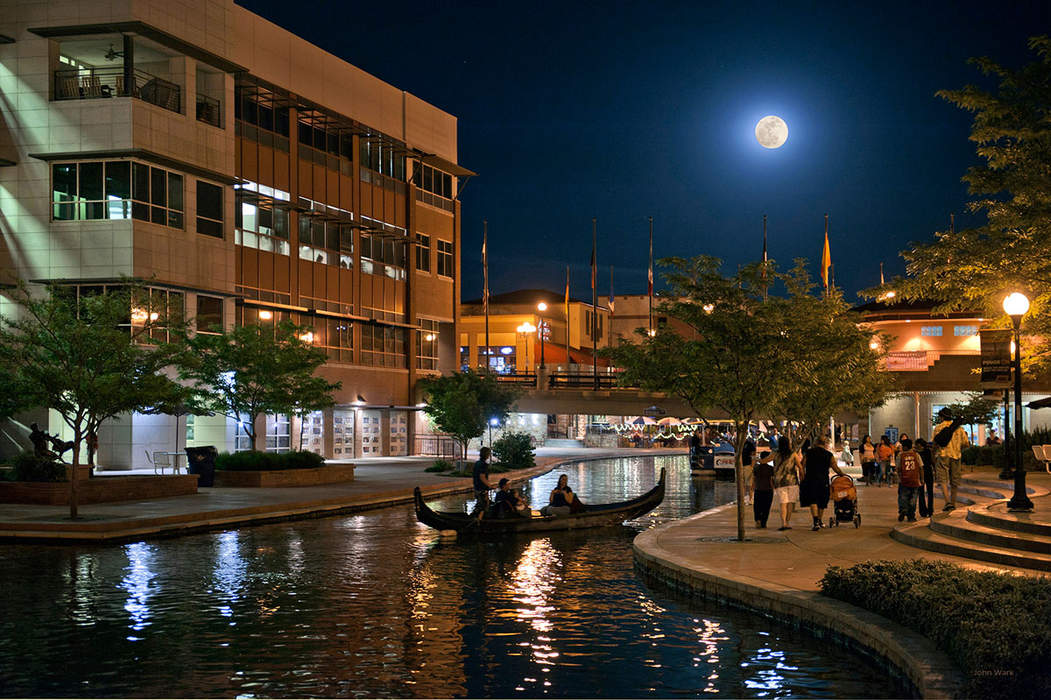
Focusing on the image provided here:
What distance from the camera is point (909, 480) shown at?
2267cm

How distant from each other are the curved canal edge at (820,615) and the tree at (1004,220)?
727 centimetres

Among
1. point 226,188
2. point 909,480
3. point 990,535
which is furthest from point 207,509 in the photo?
point 226,188

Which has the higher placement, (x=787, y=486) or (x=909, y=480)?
(x=909, y=480)

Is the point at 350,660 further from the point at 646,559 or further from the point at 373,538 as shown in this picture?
the point at 373,538

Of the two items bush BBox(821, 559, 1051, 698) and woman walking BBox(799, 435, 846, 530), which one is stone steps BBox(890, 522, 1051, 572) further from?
bush BBox(821, 559, 1051, 698)

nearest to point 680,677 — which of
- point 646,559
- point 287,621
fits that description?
point 287,621

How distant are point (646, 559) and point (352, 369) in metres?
42.4

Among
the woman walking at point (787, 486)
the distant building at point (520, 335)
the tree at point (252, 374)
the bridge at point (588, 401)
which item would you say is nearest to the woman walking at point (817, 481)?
the woman walking at point (787, 486)

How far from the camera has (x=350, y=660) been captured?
12.4 metres

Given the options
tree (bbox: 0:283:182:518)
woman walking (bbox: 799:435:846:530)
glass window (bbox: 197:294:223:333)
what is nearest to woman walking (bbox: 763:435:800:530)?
woman walking (bbox: 799:435:846:530)

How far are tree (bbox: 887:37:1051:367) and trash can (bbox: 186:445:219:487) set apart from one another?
21792 millimetres

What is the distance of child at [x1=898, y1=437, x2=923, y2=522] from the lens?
22.5 meters

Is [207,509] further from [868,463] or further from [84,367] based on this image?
[868,463]

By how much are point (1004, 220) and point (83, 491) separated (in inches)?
909
